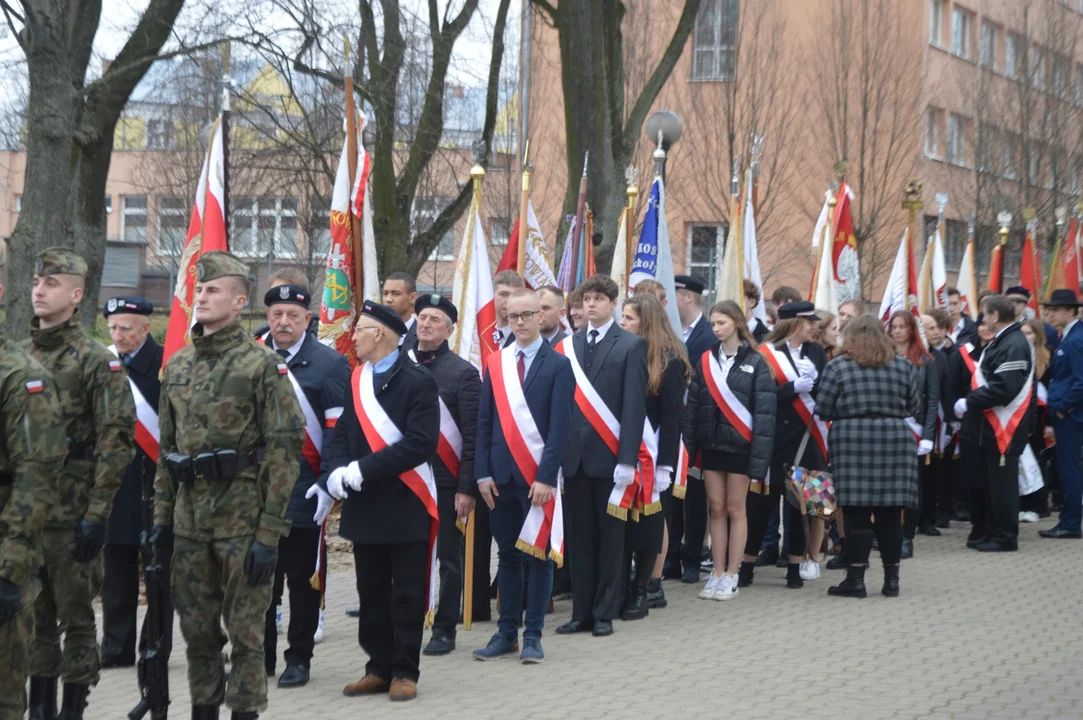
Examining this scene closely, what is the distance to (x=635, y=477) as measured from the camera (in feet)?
28.2

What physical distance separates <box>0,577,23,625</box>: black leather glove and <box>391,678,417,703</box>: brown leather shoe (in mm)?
2024

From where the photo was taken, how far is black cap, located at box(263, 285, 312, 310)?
7379mm

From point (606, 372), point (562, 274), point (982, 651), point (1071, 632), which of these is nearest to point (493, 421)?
point (606, 372)

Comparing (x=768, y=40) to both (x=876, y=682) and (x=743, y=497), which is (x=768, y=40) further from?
(x=876, y=682)

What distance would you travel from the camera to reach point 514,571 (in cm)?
784

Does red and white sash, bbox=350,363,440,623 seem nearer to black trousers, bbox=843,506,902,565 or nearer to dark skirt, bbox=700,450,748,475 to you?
dark skirt, bbox=700,450,748,475

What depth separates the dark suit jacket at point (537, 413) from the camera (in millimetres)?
7809

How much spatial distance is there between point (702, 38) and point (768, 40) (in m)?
1.43

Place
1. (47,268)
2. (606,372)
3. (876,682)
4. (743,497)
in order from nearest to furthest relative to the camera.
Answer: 1. (47,268)
2. (876,682)
3. (606,372)
4. (743,497)

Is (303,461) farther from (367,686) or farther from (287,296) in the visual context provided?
(367,686)

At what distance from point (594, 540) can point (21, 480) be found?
3.98 m

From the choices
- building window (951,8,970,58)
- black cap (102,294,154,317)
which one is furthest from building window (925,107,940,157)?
black cap (102,294,154,317)

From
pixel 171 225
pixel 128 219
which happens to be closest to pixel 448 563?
pixel 171 225

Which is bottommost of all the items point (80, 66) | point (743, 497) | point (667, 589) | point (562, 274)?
point (667, 589)
